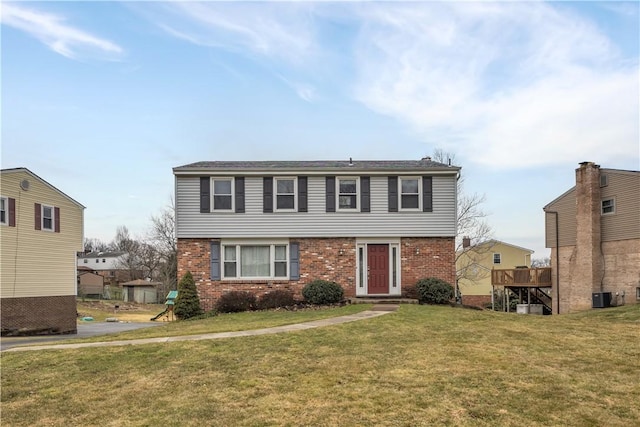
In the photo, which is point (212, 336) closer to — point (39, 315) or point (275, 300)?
point (275, 300)

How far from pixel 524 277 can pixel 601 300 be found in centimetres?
826

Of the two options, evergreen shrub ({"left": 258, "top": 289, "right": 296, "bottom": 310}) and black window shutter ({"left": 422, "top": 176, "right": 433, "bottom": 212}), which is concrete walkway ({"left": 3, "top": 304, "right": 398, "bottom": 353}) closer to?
evergreen shrub ({"left": 258, "top": 289, "right": 296, "bottom": 310})

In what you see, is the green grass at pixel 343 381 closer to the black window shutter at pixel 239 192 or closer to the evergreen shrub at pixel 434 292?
the evergreen shrub at pixel 434 292

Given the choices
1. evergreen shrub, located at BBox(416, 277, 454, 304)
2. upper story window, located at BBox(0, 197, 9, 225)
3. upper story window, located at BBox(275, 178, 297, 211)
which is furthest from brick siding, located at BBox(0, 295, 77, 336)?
evergreen shrub, located at BBox(416, 277, 454, 304)

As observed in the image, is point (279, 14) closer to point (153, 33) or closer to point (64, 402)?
point (153, 33)

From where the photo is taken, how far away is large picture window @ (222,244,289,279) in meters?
20.5

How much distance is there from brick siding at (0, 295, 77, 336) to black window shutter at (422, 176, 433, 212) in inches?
764

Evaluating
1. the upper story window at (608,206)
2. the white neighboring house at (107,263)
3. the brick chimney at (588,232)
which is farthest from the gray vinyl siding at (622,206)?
the white neighboring house at (107,263)

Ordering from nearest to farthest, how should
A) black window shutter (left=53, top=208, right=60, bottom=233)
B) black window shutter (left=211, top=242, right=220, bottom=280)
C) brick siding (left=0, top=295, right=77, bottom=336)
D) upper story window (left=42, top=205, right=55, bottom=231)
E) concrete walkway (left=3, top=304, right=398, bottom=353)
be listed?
concrete walkway (left=3, top=304, right=398, bottom=353)
black window shutter (left=211, top=242, right=220, bottom=280)
brick siding (left=0, top=295, right=77, bottom=336)
upper story window (left=42, top=205, right=55, bottom=231)
black window shutter (left=53, top=208, right=60, bottom=233)

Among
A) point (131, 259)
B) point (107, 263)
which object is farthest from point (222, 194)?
point (107, 263)

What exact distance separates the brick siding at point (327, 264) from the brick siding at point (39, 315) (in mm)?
10069

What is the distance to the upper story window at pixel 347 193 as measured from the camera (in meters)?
20.7

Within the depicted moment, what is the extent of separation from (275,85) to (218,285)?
814 cm

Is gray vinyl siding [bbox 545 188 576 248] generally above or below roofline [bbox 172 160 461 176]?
below
